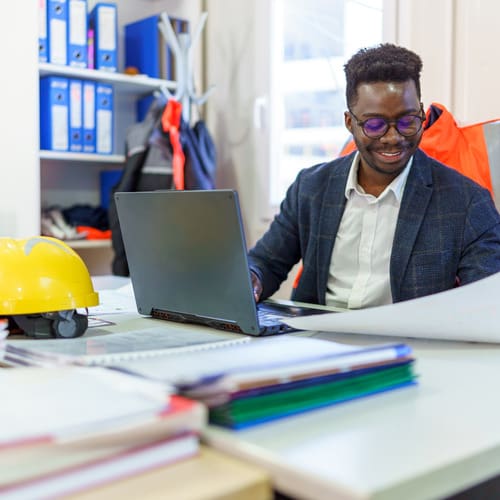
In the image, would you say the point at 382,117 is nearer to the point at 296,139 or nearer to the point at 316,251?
the point at 316,251

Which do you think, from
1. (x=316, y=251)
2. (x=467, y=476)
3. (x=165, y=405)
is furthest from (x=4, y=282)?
(x=316, y=251)

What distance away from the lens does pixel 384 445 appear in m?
0.61

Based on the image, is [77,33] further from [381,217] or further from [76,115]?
[381,217]

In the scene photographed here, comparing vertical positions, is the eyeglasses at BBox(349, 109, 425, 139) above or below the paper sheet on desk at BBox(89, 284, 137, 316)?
above

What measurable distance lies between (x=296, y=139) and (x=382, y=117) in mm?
1666

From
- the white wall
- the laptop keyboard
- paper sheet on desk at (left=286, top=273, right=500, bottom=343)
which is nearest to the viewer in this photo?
paper sheet on desk at (left=286, top=273, right=500, bottom=343)

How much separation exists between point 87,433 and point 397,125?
1.18 meters

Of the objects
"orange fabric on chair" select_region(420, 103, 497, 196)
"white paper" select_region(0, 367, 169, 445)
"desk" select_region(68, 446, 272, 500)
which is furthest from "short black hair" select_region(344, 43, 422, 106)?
"desk" select_region(68, 446, 272, 500)

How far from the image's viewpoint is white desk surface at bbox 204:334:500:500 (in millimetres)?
544

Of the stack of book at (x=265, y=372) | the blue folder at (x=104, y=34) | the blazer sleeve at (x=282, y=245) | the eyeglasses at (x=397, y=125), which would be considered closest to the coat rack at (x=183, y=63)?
the blue folder at (x=104, y=34)

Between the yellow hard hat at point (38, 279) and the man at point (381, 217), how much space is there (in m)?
0.48

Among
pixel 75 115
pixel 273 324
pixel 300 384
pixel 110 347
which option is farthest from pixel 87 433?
pixel 75 115

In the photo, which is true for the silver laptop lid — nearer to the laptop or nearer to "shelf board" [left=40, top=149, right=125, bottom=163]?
the laptop

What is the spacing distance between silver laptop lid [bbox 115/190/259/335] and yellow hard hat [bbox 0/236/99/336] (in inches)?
6.4
